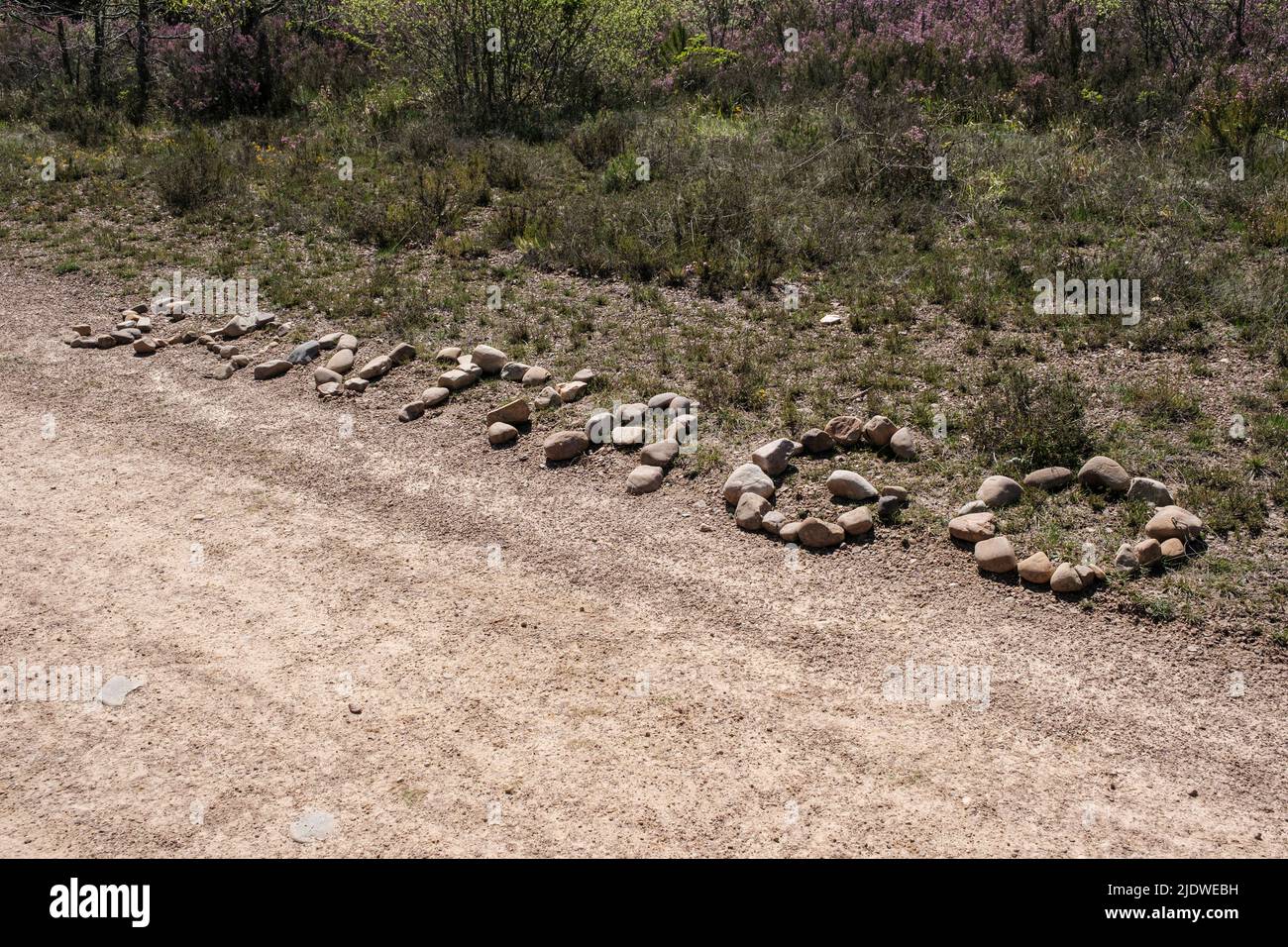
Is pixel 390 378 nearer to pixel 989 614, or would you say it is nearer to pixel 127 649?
pixel 127 649

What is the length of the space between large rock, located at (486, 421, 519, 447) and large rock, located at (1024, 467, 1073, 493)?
340 cm

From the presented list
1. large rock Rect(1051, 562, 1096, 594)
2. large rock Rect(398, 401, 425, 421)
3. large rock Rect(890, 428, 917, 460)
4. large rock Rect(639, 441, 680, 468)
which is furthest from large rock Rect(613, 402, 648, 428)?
large rock Rect(1051, 562, 1096, 594)

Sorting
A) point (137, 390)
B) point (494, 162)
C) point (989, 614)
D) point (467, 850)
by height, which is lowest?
point (467, 850)

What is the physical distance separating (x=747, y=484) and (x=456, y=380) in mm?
2725

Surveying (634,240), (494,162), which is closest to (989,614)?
(634,240)

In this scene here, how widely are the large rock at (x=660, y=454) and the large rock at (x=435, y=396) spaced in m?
→ 1.83

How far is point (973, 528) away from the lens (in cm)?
583

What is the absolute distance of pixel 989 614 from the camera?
17.6 feet

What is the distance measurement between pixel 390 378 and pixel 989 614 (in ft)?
16.7

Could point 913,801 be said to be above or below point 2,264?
below

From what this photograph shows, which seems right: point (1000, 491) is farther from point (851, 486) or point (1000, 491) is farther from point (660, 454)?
point (660, 454)

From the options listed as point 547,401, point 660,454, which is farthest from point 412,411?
point 660,454

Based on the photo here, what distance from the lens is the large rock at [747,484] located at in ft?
21.0

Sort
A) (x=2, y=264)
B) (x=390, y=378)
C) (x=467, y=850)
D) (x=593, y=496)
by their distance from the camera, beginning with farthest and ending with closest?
1. (x=2, y=264)
2. (x=390, y=378)
3. (x=593, y=496)
4. (x=467, y=850)
